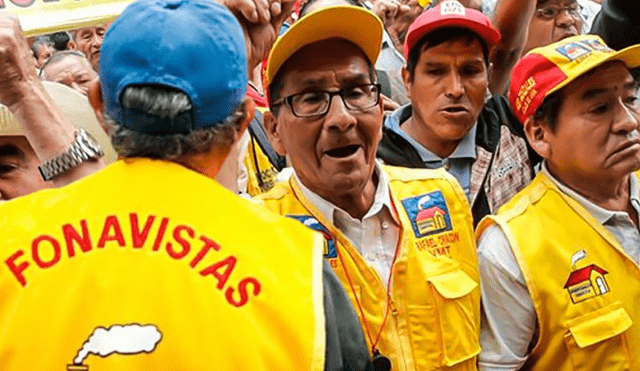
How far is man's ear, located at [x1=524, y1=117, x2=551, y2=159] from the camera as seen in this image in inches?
132

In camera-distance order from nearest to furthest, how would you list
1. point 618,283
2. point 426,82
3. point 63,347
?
point 63,347 → point 618,283 → point 426,82

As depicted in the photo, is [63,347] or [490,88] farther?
[490,88]

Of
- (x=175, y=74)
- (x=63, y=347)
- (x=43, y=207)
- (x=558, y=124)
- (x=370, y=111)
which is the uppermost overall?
(x=175, y=74)

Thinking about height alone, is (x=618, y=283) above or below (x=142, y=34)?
below

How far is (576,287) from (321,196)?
0.84 meters

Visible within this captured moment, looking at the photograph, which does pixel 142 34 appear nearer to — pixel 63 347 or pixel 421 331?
pixel 63 347

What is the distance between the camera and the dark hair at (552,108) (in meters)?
3.33

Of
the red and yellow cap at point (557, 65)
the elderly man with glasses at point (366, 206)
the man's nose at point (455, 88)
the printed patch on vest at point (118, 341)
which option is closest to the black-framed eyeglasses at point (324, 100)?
the elderly man with glasses at point (366, 206)

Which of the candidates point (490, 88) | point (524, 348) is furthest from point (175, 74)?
point (490, 88)

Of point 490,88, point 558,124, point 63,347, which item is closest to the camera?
point 63,347

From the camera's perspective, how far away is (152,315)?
181cm

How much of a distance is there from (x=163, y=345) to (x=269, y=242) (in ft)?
0.98

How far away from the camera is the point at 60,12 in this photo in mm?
3221

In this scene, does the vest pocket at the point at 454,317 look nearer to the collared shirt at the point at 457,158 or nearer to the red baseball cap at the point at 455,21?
the collared shirt at the point at 457,158
